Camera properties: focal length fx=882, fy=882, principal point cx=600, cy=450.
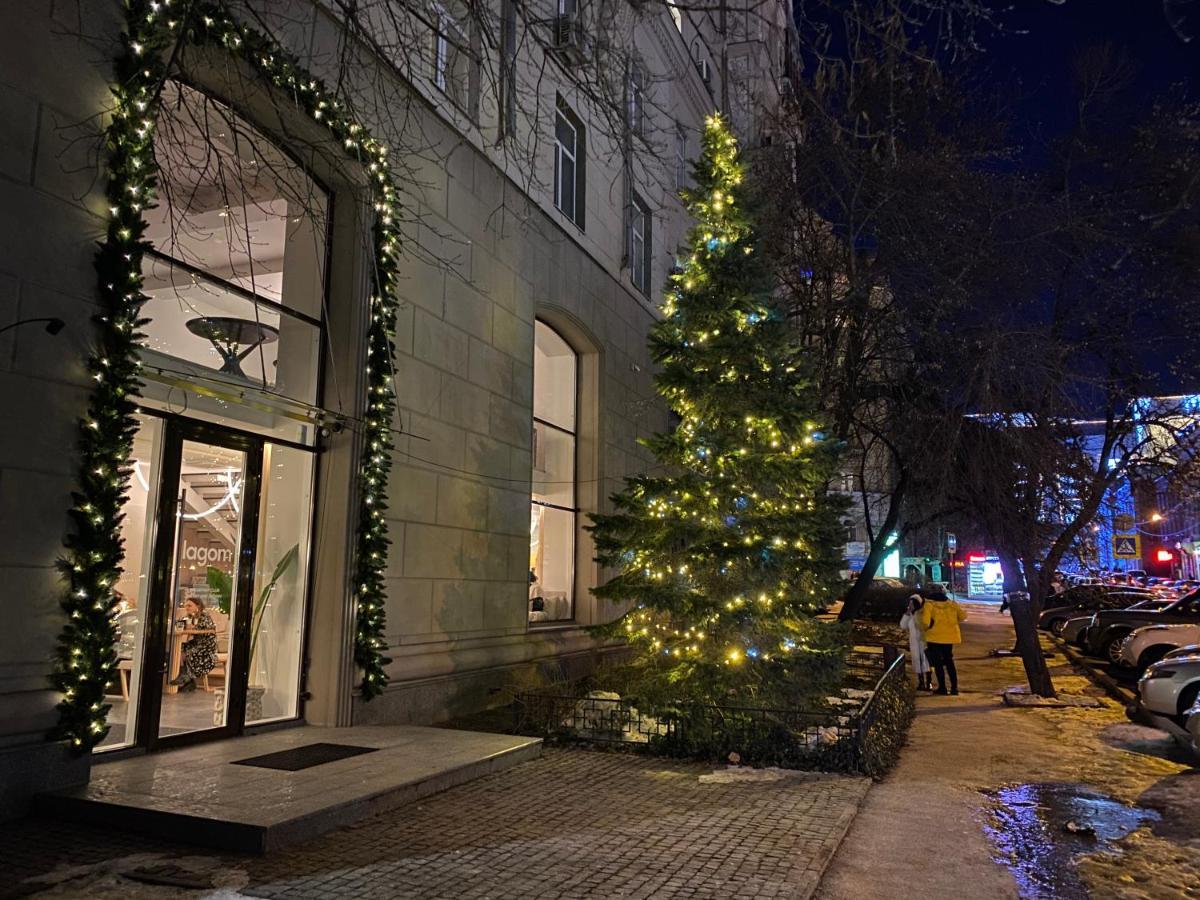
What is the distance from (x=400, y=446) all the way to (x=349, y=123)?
11.7 feet

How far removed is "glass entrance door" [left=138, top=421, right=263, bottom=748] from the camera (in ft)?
25.7

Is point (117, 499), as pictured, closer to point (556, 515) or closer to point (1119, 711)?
point (556, 515)

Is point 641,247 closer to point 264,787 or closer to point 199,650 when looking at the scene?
point 199,650

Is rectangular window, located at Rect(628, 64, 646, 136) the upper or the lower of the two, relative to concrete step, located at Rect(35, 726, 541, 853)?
upper

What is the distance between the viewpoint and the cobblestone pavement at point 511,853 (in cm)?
495

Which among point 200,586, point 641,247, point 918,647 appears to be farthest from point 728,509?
point 641,247

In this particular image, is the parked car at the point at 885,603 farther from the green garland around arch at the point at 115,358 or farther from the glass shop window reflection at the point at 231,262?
the green garland around arch at the point at 115,358

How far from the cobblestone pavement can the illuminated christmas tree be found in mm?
2100

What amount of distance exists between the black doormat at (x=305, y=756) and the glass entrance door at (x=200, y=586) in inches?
35.9

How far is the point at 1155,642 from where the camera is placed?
15500 millimetres

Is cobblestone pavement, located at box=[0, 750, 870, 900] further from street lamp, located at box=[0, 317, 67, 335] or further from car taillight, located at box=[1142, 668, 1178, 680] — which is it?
car taillight, located at box=[1142, 668, 1178, 680]

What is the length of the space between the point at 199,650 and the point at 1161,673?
10.8 meters

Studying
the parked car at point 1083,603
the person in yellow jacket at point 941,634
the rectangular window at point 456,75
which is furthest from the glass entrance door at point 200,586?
the parked car at point 1083,603

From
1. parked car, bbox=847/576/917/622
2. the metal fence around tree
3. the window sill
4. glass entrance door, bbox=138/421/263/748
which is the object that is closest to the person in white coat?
the metal fence around tree
